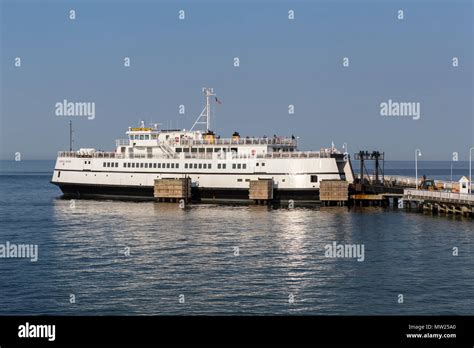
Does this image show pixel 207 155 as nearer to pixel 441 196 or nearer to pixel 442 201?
pixel 441 196

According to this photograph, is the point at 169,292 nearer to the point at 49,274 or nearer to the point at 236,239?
the point at 49,274

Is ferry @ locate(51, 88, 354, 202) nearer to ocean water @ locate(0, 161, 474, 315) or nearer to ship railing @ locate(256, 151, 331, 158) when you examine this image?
ship railing @ locate(256, 151, 331, 158)

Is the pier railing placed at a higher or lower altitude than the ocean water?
higher

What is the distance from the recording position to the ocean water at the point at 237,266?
94.7ft

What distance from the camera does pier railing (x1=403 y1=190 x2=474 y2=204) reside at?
201 ft

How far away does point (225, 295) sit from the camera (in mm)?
30234

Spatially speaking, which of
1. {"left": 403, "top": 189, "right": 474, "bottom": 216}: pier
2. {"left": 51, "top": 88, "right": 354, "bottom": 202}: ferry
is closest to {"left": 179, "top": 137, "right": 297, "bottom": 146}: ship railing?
{"left": 51, "top": 88, "right": 354, "bottom": 202}: ferry

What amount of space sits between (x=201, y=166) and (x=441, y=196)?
2864 centimetres

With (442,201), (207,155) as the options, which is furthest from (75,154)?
(442,201)

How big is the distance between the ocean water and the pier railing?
2.48 m
